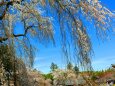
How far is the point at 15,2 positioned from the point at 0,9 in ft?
2.10

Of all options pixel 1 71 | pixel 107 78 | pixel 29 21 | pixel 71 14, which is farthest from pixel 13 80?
Answer: pixel 107 78

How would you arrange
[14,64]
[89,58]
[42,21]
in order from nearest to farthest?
[89,58], [42,21], [14,64]

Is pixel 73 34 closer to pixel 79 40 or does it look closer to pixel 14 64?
pixel 79 40

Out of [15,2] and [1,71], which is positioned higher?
[15,2]

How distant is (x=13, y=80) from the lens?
59.7 ft

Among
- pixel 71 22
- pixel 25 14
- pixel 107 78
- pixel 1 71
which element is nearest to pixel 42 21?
pixel 25 14

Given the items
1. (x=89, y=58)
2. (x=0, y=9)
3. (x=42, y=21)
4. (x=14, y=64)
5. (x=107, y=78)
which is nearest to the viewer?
(x=89, y=58)

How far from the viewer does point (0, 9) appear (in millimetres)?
15547

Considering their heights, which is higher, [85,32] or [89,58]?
[85,32]

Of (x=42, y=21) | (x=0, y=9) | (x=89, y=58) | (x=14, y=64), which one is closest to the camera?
(x=89, y=58)

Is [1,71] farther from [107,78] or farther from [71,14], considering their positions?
[107,78]

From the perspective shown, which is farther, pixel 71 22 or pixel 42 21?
pixel 42 21

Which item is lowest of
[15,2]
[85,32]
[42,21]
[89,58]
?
[89,58]

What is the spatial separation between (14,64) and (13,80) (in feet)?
4.25
